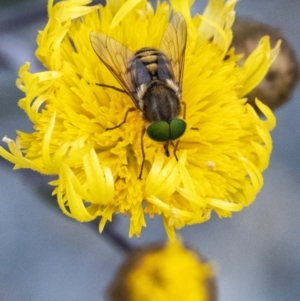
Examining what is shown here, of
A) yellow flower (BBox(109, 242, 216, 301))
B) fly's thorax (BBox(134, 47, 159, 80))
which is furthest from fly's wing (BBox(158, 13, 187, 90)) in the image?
yellow flower (BBox(109, 242, 216, 301))

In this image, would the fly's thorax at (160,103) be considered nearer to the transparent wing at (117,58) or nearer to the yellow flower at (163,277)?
the transparent wing at (117,58)

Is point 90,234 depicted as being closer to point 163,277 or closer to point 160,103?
point 163,277

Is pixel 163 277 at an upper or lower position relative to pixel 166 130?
lower

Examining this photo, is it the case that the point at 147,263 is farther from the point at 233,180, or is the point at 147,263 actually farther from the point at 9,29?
the point at 9,29

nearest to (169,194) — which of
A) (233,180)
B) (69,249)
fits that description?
(233,180)

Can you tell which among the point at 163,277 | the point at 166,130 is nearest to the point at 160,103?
the point at 166,130

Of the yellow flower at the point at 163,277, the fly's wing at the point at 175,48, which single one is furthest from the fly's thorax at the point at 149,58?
the yellow flower at the point at 163,277

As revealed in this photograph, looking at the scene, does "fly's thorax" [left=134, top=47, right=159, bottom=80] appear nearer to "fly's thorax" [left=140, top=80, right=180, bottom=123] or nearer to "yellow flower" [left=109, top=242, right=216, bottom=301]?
"fly's thorax" [left=140, top=80, right=180, bottom=123]
